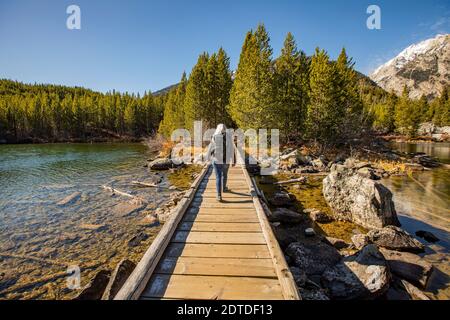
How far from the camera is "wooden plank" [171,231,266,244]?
16.1 ft

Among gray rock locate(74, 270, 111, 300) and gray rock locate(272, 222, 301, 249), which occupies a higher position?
gray rock locate(272, 222, 301, 249)

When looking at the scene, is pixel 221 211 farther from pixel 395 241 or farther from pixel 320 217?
pixel 395 241

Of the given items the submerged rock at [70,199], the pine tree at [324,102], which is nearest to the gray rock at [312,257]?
the submerged rock at [70,199]

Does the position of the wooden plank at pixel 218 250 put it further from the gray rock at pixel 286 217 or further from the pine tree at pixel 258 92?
the pine tree at pixel 258 92

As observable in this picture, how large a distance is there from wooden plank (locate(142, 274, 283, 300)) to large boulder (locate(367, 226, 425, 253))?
577 centimetres

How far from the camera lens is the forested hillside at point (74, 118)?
72.0 meters

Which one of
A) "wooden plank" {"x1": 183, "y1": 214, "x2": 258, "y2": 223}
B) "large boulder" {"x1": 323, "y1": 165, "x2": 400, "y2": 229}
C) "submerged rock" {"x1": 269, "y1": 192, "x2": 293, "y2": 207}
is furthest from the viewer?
"submerged rock" {"x1": 269, "y1": 192, "x2": 293, "y2": 207}

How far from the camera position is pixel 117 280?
539 centimetres

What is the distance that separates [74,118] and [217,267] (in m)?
92.6

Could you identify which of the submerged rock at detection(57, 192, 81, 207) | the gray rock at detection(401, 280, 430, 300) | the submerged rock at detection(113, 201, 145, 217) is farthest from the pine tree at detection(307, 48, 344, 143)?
the submerged rock at detection(57, 192, 81, 207)

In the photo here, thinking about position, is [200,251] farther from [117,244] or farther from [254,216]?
[117,244]

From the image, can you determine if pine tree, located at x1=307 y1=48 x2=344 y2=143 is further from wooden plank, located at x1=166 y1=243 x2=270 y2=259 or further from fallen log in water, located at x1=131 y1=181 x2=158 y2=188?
wooden plank, located at x1=166 y1=243 x2=270 y2=259

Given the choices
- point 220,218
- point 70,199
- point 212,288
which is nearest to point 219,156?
point 220,218

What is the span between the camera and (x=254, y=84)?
24922mm
